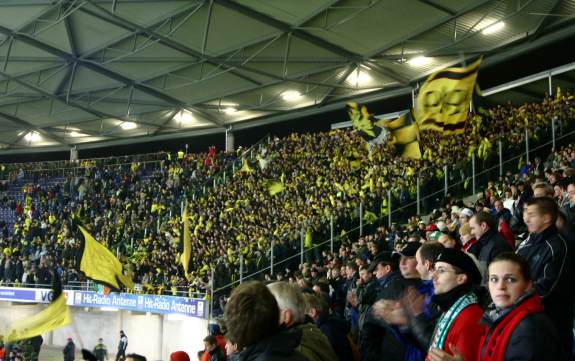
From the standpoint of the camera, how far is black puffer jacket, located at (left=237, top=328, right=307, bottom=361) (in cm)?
233

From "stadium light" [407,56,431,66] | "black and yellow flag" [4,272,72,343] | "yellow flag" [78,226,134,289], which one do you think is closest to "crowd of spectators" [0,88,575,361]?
"stadium light" [407,56,431,66]

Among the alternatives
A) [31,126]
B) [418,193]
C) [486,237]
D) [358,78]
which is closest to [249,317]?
[486,237]

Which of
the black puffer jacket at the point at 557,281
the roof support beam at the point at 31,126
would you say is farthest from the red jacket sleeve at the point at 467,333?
the roof support beam at the point at 31,126

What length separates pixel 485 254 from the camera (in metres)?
4.84

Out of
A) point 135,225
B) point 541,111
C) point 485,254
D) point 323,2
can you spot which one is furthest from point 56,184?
point 485,254

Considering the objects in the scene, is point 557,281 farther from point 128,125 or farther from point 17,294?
point 128,125

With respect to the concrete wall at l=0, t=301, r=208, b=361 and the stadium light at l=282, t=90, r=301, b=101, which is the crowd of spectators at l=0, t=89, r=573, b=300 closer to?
the concrete wall at l=0, t=301, r=208, b=361

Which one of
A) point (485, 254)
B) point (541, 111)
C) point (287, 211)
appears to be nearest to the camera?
point (485, 254)

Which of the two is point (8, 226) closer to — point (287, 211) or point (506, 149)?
point (287, 211)

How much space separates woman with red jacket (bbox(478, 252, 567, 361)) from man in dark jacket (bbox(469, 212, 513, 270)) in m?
2.02

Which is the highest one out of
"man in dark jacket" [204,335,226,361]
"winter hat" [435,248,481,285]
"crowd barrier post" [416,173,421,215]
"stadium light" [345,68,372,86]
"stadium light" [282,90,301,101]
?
"stadium light" [282,90,301,101]

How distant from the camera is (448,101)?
33.9ft

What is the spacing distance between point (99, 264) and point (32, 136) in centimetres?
2780

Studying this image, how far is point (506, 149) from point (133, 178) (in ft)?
69.7
